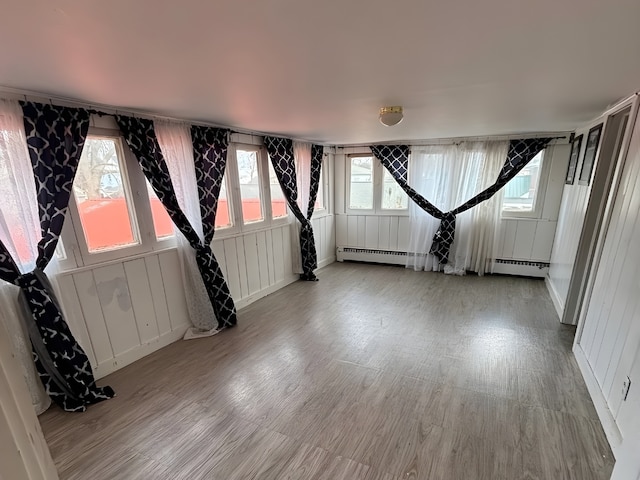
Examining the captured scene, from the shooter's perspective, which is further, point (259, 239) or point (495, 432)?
point (259, 239)

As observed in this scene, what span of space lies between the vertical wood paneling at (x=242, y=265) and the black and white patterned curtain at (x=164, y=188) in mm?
508

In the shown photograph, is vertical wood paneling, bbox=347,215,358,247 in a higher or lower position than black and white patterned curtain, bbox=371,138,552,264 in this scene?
lower

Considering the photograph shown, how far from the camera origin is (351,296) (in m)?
3.93

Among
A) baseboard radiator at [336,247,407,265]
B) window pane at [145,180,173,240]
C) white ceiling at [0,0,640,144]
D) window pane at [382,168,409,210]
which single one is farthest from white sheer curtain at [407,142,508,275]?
window pane at [145,180,173,240]

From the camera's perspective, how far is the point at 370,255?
5363mm

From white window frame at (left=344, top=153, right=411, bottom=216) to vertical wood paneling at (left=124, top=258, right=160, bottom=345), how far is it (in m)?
3.53

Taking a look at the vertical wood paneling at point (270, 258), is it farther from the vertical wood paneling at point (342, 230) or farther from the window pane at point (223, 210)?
the vertical wood paneling at point (342, 230)

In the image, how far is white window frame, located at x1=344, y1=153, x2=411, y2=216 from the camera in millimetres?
4959

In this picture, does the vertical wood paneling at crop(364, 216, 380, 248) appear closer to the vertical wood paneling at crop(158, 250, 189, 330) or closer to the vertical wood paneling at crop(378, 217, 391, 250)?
the vertical wood paneling at crop(378, 217, 391, 250)

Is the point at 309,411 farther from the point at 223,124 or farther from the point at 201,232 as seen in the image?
the point at 223,124

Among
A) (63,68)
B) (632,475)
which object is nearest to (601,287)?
(632,475)

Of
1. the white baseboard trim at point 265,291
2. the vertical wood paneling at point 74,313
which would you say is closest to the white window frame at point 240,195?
the white baseboard trim at point 265,291

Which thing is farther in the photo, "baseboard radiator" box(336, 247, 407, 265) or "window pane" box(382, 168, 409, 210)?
"baseboard radiator" box(336, 247, 407, 265)

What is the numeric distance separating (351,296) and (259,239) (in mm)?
1430
